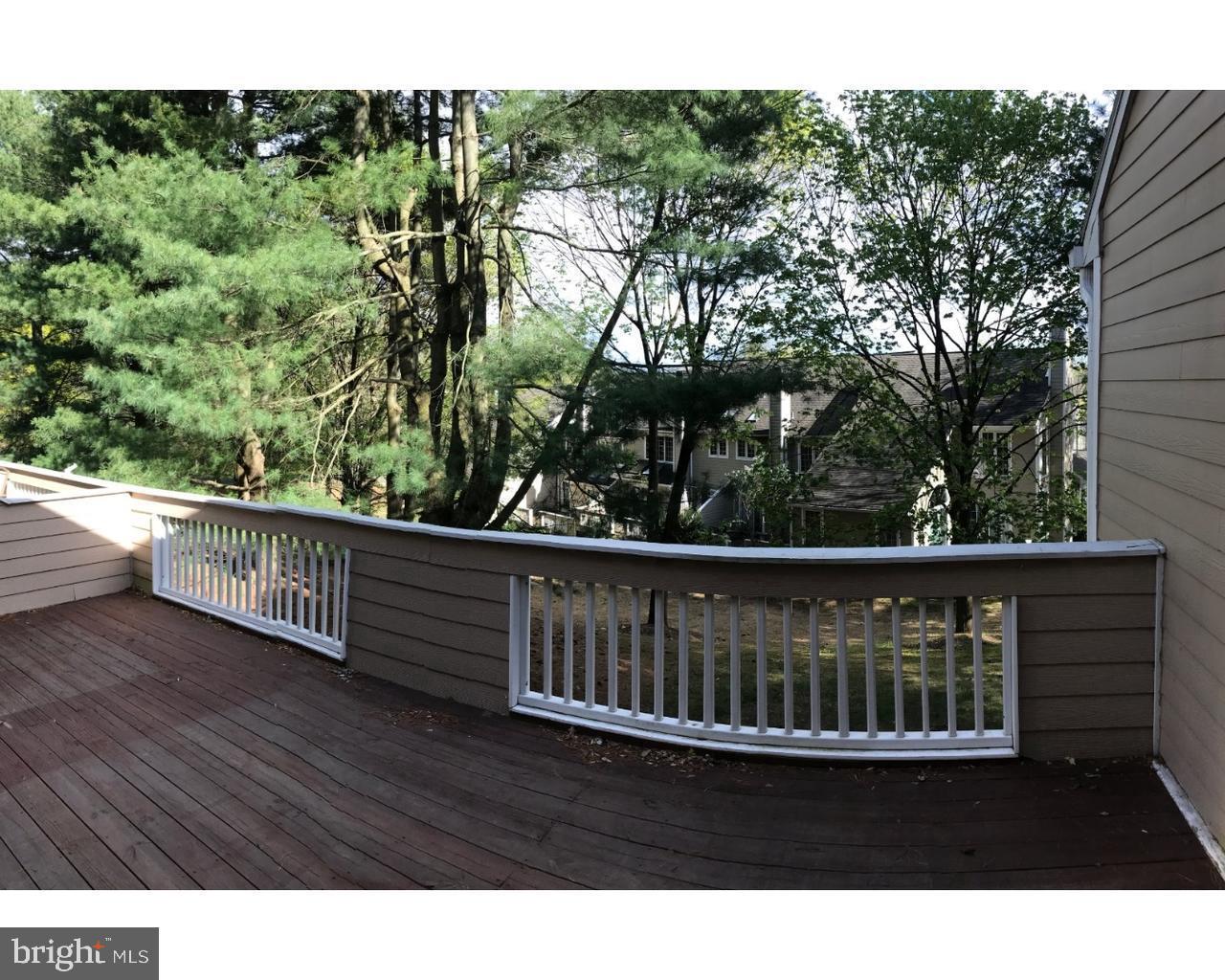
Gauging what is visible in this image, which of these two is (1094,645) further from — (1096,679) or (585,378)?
(585,378)

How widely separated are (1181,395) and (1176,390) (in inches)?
2.9

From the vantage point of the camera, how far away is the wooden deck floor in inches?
85.8

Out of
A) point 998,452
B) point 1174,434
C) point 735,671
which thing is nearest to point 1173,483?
point 1174,434

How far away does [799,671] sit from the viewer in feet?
23.1

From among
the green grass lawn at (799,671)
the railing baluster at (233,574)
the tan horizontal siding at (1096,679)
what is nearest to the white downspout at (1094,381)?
the green grass lawn at (799,671)

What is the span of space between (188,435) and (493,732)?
8.80 meters

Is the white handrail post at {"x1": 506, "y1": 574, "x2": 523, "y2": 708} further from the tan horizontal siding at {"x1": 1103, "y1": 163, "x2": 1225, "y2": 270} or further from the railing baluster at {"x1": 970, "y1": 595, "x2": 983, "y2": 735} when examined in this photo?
the tan horizontal siding at {"x1": 1103, "y1": 163, "x2": 1225, "y2": 270}

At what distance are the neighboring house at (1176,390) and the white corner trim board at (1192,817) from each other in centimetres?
3

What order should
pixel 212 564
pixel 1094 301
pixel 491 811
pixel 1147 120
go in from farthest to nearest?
pixel 212 564 < pixel 1094 301 < pixel 1147 120 < pixel 491 811

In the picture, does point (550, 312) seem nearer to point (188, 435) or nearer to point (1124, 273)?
point (188, 435)

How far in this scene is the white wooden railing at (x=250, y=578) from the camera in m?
4.09

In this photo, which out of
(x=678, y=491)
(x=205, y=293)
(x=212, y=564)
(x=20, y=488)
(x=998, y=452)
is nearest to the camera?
(x=212, y=564)

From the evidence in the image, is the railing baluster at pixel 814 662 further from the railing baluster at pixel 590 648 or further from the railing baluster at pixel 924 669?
the railing baluster at pixel 590 648
